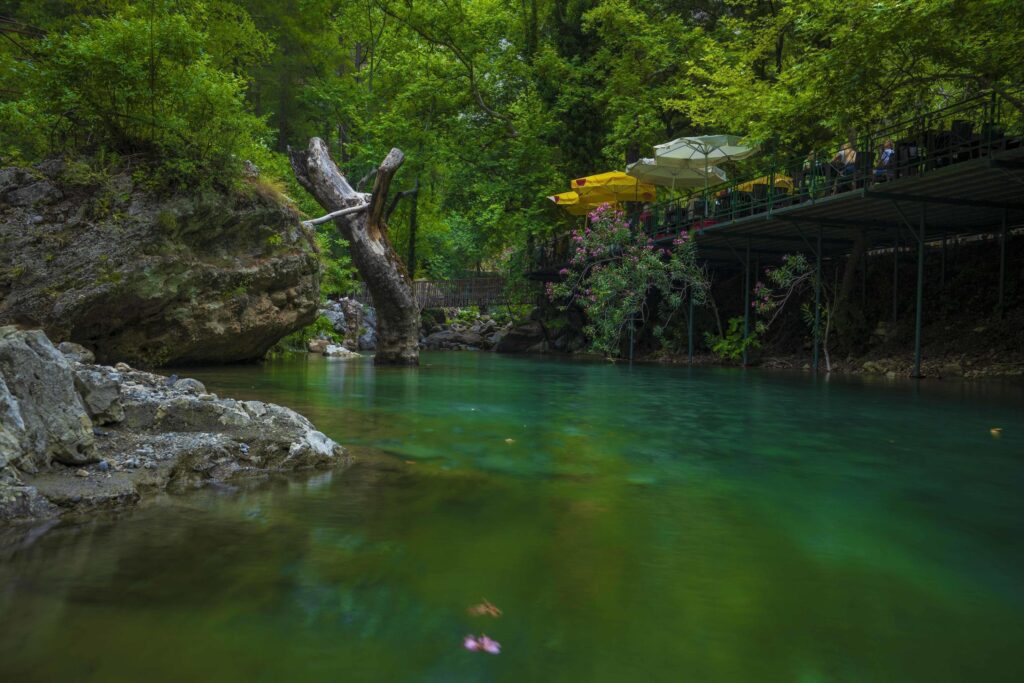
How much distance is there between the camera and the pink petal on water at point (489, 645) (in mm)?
2049

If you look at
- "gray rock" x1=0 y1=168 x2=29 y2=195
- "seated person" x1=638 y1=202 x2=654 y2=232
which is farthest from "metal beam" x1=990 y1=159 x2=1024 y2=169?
"gray rock" x1=0 y1=168 x2=29 y2=195

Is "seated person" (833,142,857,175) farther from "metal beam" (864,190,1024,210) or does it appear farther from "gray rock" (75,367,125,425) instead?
"gray rock" (75,367,125,425)

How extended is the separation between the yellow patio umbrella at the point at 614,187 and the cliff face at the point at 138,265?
9.55 meters

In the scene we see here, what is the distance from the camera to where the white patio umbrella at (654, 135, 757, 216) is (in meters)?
17.1

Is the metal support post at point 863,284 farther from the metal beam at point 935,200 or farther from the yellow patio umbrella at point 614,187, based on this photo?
the yellow patio umbrella at point 614,187

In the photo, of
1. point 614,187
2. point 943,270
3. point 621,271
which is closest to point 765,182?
point 621,271

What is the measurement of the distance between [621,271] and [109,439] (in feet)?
49.7

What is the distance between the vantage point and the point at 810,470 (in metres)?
4.89

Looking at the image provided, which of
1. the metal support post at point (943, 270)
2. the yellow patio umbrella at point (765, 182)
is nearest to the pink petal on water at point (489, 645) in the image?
the yellow patio umbrella at point (765, 182)

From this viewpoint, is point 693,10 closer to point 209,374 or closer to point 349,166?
point 349,166

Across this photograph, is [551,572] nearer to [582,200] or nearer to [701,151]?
[701,151]

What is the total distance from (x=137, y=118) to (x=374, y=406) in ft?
23.3

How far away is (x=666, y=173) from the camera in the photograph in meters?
20.0

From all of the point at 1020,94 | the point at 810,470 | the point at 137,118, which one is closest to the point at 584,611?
the point at 810,470
